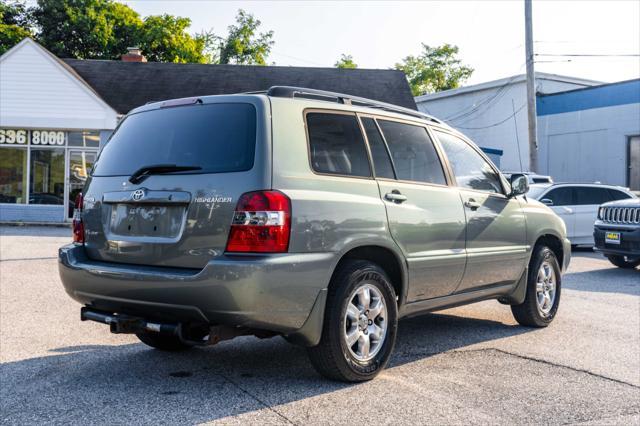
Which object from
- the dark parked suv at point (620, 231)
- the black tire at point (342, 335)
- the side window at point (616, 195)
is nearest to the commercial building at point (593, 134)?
the side window at point (616, 195)

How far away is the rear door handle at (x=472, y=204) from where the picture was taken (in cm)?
618

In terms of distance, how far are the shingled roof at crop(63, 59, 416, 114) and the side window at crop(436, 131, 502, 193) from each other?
22867mm

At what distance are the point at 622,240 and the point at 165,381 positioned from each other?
1016 cm

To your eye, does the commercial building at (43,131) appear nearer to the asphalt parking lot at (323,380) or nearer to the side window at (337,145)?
the asphalt parking lot at (323,380)

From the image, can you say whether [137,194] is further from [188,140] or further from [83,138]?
[83,138]

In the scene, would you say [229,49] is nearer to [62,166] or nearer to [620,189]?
[62,166]

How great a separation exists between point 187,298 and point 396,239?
1645mm

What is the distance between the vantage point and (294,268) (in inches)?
174

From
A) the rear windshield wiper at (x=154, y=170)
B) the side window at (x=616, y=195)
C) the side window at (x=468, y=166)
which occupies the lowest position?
the rear windshield wiper at (x=154, y=170)

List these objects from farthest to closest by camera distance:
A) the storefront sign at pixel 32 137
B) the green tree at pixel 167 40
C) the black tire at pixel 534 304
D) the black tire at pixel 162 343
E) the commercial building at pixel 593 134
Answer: the green tree at pixel 167 40 → the commercial building at pixel 593 134 → the storefront sign at pixel 32 137 → the black tire at pixel 534 304 → the black tire at pixel 162 343

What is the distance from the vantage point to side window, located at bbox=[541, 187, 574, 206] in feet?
55.9

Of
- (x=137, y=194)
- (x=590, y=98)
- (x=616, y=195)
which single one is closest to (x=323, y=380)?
(x=137, y=194)

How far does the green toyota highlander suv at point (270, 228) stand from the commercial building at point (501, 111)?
28.6m

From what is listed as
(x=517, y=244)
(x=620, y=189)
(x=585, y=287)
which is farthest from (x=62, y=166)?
(x=517, y=244)
